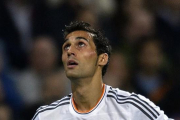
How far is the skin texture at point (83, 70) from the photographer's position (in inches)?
163

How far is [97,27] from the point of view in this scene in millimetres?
6336

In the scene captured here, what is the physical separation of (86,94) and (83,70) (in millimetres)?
230

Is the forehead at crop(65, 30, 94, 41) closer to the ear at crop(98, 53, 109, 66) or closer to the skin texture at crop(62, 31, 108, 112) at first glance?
the skin texture at crop(62, 31, 108, 112)

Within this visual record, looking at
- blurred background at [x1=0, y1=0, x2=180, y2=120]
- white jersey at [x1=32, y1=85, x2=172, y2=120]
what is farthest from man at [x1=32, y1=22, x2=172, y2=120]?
blurred background at [x1=0, y1=0, x2=180, y2=120]

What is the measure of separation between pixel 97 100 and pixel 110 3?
2.84m

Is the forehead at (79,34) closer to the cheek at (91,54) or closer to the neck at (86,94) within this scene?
the cheek at (91,54)

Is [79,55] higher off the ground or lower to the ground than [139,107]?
higher

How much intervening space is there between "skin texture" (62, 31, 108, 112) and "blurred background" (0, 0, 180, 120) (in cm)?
147

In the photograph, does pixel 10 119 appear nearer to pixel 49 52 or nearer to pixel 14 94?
pixel 14 94

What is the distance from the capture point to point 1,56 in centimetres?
→ 608

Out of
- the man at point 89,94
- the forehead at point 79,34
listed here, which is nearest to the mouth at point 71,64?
the man at point 89,94

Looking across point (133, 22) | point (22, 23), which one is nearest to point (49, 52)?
point (22, 23)

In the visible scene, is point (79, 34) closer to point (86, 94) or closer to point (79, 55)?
point (79, 55)

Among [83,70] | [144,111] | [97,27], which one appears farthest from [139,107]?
[97,27]
